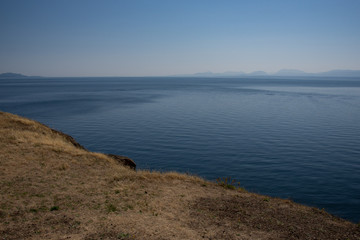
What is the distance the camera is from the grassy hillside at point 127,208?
11.6 metres

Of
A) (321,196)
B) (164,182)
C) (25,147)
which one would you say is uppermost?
(25,147)

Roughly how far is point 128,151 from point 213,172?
11.4 metres

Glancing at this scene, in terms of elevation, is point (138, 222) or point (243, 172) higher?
point (138, 222)

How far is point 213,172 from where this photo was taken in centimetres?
2653

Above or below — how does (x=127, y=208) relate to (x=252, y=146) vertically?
above

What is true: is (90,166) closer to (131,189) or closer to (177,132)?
(131,189)

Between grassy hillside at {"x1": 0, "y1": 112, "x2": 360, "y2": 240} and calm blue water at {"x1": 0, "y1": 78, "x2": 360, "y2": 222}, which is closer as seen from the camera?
grassy hillside at {"x1": 0, "y1": 112, "x2": 360, "y2": 240}

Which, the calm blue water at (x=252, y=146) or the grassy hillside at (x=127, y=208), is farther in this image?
the calm blue water at (x=252, y=146)

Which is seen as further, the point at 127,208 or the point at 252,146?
the point at 252,146

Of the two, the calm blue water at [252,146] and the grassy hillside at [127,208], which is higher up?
the grassy hillside at [127,208]

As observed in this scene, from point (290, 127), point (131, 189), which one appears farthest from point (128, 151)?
point (290, 127)

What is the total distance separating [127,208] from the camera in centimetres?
1370

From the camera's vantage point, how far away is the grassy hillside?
11601 millimetres

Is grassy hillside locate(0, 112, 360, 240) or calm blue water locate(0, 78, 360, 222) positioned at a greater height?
grassy hillside locate(0, 112, 360, 240)
